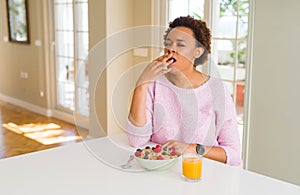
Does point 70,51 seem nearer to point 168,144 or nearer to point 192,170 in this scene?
point 168,144

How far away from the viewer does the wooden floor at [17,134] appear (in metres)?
4.34

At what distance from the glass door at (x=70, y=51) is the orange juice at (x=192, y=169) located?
146 inches

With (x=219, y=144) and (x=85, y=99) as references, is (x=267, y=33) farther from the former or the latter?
(x=85, y=99)

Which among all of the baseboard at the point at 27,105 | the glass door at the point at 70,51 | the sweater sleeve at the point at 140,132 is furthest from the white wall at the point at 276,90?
the baseboard at the point at 27,105

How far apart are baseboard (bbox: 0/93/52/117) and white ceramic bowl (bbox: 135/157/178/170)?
462 cm

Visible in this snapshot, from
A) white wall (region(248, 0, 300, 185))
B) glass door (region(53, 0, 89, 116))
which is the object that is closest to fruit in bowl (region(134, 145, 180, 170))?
white wall (region(248, 0, 300, 185))

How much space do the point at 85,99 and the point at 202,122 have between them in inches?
143

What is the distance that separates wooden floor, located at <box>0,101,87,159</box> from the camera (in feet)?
14.2

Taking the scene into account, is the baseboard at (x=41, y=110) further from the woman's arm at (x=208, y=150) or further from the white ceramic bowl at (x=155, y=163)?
the white ceramic bowl at (x=155, y=163)

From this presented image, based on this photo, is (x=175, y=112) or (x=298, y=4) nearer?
(x=175, y=112)

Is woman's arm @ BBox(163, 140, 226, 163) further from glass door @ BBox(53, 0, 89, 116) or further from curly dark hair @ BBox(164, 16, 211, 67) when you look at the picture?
glass door @ BBox(53, 0, 89, 116)

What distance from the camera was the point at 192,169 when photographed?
4.67 ft

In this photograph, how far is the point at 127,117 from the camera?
1881 millimetres

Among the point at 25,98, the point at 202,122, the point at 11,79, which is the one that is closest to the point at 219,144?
the point at 202,122
